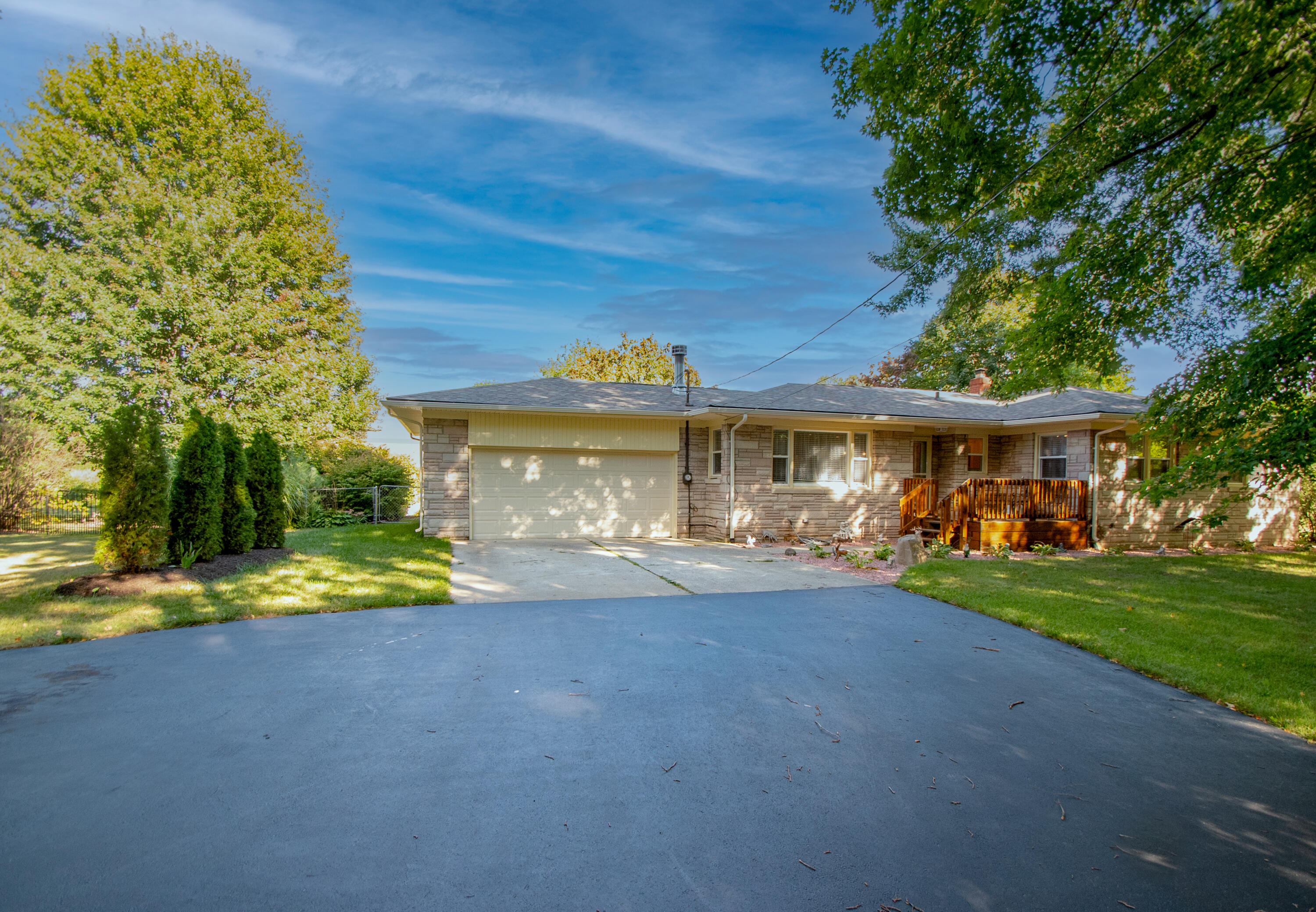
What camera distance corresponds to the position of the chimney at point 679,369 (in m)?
15.0

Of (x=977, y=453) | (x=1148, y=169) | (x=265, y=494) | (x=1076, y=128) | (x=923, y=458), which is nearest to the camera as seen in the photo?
(x=1076, y=128)

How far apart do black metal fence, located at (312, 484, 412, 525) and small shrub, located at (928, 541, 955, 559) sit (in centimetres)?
1465

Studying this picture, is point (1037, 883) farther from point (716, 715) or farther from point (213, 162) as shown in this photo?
point (213, 162)

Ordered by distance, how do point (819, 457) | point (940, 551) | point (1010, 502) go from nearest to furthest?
1. point (940, 551)
2. point (1010, 502)
3. point (819, 457)

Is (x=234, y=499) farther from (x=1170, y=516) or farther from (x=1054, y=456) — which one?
(x=1170, y=516)

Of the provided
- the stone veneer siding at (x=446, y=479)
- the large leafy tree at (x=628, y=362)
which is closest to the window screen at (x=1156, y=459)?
the stone veneer siding at (x=446, y=479)

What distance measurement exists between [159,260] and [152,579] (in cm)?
1415

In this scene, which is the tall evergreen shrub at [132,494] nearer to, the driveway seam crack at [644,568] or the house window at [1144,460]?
the driveway seam crack at [644,568]

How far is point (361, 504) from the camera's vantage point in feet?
63.2

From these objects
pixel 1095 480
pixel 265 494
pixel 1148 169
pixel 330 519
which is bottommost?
pixel 330 519

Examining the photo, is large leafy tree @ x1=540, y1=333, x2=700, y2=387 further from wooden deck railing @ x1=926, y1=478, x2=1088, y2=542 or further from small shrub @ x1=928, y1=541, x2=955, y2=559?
small shrub @ x1=928, y1=541, x2=955, y2=559

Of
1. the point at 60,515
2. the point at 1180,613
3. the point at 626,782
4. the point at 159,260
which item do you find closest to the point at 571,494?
the point at 1180,613

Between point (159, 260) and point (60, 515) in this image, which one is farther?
point (159, 260)

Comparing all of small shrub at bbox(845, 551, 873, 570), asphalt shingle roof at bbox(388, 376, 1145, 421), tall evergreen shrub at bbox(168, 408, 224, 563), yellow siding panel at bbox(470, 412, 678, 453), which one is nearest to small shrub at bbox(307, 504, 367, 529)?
asphalt shingle roof at bbox(388, 376, 1145, 421)
